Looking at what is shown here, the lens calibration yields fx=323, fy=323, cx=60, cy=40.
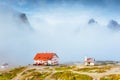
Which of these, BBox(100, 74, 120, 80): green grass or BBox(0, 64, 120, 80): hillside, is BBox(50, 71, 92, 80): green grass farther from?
BBox(100, 74, 120, 80): green grass

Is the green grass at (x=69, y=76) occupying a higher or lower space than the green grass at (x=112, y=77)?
higher

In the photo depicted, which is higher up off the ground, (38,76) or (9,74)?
(9,74)

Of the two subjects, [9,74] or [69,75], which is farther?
[9,74]

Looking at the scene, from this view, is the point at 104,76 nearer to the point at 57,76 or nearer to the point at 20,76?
the point at 57,76

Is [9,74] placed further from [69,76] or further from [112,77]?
[112,77]

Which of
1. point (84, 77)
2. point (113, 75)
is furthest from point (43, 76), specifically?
point (113, 75)

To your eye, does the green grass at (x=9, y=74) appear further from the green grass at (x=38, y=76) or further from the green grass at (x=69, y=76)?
the green grass at (x=69, y=76)

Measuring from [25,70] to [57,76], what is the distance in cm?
4565

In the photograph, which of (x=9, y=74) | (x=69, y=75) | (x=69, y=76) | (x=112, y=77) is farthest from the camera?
(x=9, y=74)

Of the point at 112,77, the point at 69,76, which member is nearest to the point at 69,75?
the point at 69,76

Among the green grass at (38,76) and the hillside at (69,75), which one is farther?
the green grass at (38,76)

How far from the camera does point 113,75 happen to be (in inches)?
5354

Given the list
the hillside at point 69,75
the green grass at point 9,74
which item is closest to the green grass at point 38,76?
the hillside at point 69,75

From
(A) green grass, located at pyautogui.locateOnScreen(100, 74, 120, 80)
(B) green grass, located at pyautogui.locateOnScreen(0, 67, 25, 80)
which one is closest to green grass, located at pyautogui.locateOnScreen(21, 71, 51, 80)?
(B) green grass, located at pyautogui.locateOnScreen(0, 67, 25, 80)
